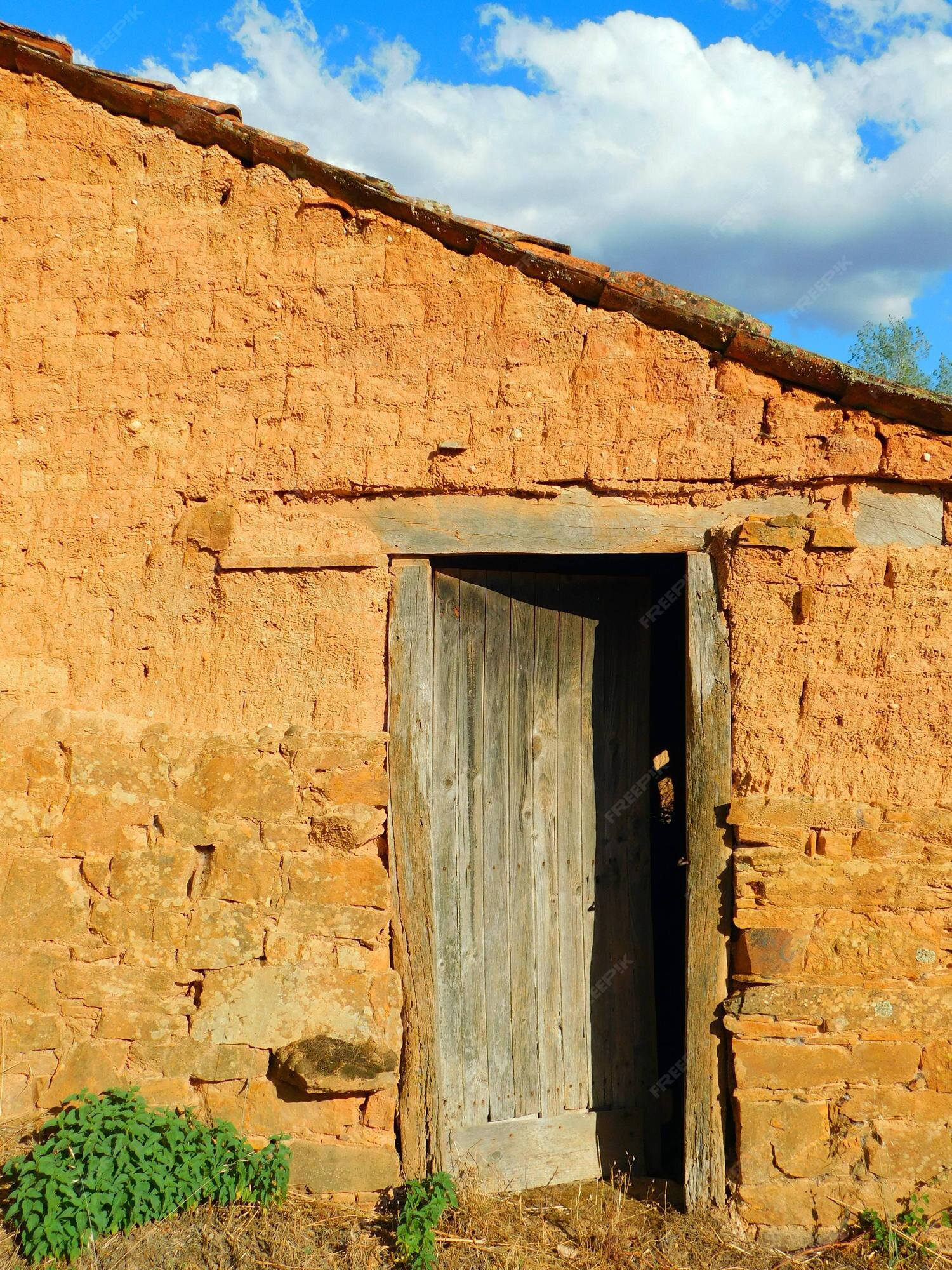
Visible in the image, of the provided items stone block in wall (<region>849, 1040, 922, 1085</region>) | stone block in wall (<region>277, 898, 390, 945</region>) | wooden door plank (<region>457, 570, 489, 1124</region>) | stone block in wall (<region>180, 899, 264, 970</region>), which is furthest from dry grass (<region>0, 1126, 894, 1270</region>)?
stone block in wall (<region>277, 898, 390, 945</region>)

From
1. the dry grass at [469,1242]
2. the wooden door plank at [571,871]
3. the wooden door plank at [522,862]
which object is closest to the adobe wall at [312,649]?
the dry grass at [469,1242]

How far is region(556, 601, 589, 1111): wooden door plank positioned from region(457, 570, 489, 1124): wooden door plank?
1.03 feet

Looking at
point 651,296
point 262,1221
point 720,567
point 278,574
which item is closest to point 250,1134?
point 262,1221

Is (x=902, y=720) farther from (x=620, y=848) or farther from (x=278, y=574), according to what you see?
(x=278, y=574)

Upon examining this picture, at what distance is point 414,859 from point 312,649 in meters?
0.79

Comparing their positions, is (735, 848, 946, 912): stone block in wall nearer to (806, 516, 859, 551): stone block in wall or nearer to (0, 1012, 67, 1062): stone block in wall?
(806, 516, 859, 551): stone block in wall

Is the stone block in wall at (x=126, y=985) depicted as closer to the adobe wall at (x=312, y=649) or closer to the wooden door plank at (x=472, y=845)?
the adobe wall at (x=312, y=649)

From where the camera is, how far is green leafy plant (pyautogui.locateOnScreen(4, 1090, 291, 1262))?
2.80 meters

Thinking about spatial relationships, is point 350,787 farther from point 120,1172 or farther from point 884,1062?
point 884,1062

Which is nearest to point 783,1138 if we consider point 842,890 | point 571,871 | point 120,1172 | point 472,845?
point 842,890

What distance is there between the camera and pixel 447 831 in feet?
11.3

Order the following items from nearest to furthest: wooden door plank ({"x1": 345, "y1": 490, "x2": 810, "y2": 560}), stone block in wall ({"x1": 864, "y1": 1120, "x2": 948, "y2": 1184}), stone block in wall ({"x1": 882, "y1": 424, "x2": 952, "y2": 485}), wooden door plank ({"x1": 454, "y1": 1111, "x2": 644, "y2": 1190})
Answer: stone block in wall ({"x1": 864, "y1": 1120, "x2": 948, "y2": 1184})
stone block in wall ({"x1": 882, "y1": 424, "x2": 952, "y2": 485})
wooden door plank ({"x1": 345, "y1": 490, "x2": 810, "y2": 560})
wooden door plank ({"x1": 454, "y1": 1111, "x2": 644, "y2": 1190})

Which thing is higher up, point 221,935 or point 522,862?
Result: point 522,862

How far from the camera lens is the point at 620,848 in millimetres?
3707
